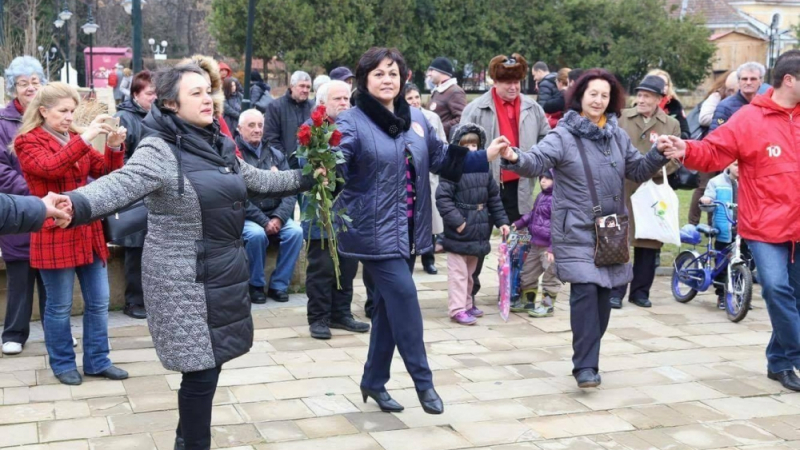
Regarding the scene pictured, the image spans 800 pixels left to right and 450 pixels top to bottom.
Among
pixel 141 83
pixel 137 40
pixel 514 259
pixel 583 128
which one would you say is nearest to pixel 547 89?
pixel 514 259

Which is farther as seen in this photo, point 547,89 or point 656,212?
point 547,89

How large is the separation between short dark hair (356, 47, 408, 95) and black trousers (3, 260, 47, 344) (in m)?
2.74

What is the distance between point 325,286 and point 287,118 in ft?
6.13

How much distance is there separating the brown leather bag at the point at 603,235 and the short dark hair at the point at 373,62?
1266mm

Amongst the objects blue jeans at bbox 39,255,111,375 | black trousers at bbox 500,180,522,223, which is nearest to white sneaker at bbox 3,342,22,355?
blue jeans at bbox 39,255,111,375

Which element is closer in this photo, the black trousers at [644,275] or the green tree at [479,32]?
the black trousers at [644,275]

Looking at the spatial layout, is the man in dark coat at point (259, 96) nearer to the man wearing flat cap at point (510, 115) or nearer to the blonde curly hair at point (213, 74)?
the man wearing flat cap at point (510, 115)

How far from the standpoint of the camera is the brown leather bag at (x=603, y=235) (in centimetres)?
588

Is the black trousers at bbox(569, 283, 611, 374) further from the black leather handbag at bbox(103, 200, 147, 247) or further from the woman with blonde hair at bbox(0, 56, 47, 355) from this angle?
the woman with blonde hair at bbox(0, 56, 47, 355)

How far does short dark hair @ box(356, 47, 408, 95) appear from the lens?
17.3 feet

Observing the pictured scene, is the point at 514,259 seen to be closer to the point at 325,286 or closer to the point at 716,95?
the point at 325,286

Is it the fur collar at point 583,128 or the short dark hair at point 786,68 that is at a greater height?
the short dark hair at point 786,68

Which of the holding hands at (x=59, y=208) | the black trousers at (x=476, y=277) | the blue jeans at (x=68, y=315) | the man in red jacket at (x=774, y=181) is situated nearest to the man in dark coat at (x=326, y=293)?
the black trousers at (x=476, y=277)

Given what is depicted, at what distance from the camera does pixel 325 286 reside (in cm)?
732
